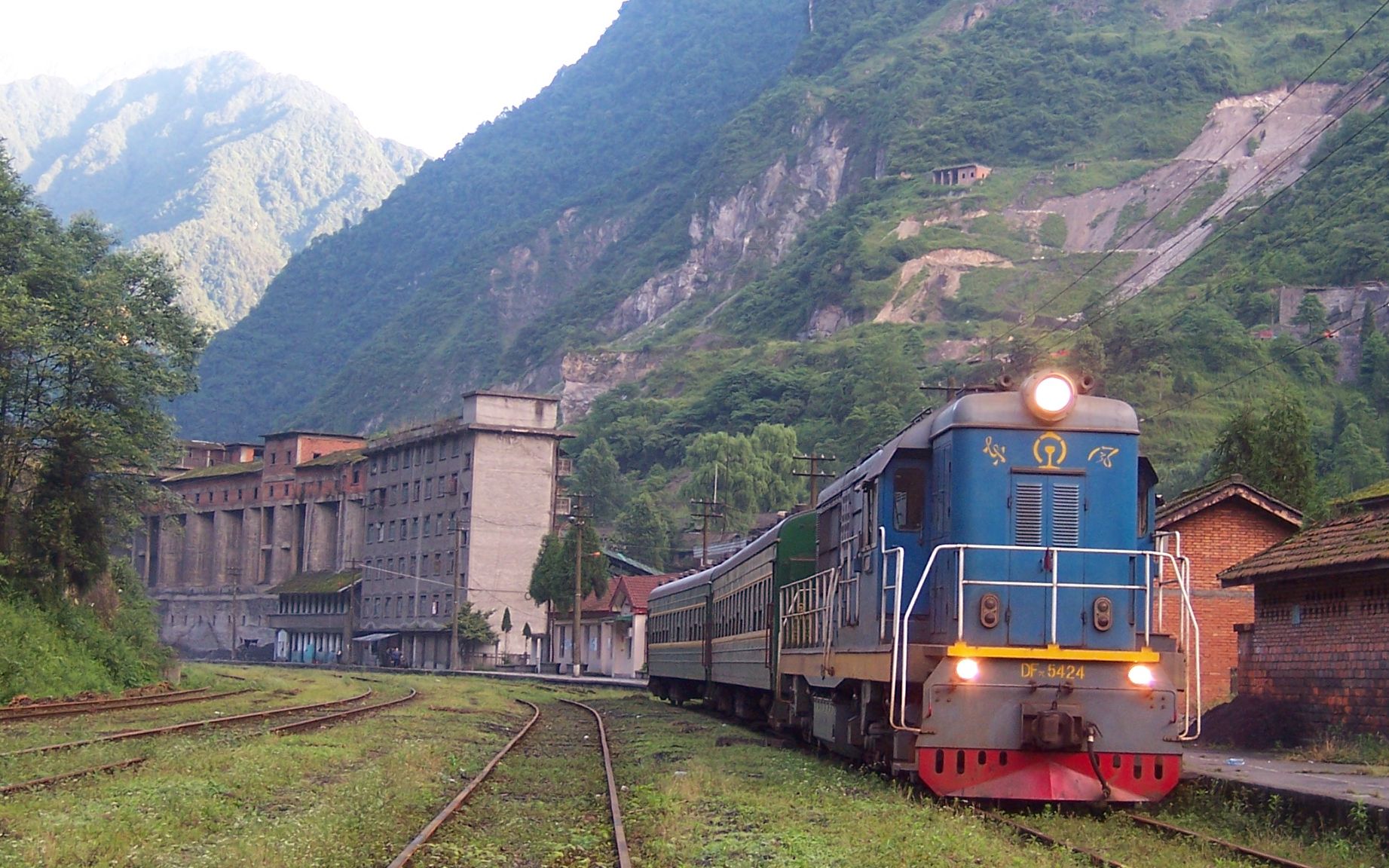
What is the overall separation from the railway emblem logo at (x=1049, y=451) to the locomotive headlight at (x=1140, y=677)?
2.02m

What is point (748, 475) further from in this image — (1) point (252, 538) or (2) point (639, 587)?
(2) point (639, 587)

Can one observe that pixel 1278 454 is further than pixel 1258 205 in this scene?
No

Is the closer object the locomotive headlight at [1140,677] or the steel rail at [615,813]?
the steel rail at [615,813]

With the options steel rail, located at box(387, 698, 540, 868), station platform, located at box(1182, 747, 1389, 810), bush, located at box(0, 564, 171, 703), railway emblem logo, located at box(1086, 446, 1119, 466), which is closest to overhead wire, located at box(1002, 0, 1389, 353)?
bush, located at box(0, 564, 171, 703)

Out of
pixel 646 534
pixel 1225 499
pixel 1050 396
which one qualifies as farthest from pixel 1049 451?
pixel 646 534

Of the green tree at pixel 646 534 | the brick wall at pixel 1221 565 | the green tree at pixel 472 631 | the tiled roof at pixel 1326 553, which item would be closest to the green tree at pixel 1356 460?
the green tree at pixel 646 534

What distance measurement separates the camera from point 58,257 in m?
37.9

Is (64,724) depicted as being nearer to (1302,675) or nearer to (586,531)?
(1302,675)

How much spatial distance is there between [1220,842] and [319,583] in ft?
315

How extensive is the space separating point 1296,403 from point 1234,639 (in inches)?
488

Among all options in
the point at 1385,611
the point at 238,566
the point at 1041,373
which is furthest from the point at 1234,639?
the point at 238,566

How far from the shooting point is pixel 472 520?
8950 cm

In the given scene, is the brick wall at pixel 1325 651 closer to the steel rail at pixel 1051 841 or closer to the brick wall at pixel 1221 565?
the brick wall at pixel 1221 565

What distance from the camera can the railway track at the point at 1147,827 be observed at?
10.3m
